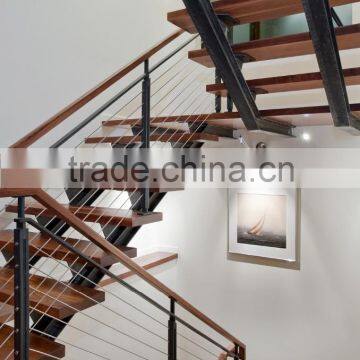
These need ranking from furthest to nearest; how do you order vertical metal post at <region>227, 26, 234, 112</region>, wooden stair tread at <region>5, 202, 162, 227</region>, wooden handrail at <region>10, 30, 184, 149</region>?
vertical metal post at <region>227, 26, 234, 112</region>, wooden stair tread at <region>5, 202, 162, 227</region>, wooden handrail at <region>10, 30, 184, 149</region>

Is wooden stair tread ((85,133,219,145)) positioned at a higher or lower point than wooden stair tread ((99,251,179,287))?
higher

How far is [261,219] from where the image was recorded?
4125mm

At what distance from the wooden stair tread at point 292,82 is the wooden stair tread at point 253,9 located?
424mm

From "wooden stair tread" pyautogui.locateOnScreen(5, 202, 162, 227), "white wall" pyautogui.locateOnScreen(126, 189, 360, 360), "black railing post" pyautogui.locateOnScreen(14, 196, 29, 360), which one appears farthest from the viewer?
"white wall" pyautogui.locateOnScreen(126, 189, 360, 360)

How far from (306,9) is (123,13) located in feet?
8.48

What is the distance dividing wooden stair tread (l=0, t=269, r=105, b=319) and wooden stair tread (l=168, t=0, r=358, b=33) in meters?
1.61

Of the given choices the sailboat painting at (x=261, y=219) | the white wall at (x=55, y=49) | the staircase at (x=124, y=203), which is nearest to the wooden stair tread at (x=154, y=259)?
the sailboat painting at (x=261, y=219)

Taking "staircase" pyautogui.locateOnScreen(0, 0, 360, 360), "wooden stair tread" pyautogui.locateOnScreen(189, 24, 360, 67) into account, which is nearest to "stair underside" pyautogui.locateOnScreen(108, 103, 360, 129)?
"staircase" pyautogui.locateOnScreen(0, 0, 360, 360)

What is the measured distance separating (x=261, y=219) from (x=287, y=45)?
2.29 metres

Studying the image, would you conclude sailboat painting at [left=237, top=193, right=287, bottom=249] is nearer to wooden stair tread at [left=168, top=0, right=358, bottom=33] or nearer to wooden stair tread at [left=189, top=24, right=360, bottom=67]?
wooden stair tread at [left=189, top=24, right=360, bottom=67]

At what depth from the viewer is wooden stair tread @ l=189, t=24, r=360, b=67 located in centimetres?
203

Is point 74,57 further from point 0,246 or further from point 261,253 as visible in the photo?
point 261,253

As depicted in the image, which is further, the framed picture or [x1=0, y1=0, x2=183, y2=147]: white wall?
the framed picture

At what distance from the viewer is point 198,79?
469cm
